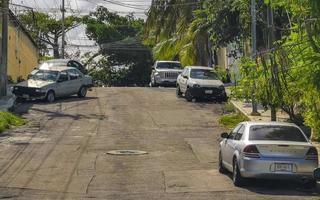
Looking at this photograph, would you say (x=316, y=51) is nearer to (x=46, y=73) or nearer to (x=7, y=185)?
(x=7, y=185)

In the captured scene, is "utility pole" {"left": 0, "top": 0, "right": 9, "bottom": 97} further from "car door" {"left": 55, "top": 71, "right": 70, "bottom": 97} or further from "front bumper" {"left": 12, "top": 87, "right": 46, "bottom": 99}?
"car door" {"left": 55, "top": 71, "right": 70, "bottom": 97}

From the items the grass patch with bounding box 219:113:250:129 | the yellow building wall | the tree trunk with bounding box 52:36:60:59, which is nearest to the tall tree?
the tree trunk with bounding box 52:36:60:59

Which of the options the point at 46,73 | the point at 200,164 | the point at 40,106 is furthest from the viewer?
the point at 46,73

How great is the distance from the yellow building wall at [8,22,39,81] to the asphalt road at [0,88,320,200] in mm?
20010

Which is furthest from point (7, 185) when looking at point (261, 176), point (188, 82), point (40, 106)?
point (188, 82)

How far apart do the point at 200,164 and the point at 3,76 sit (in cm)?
1915

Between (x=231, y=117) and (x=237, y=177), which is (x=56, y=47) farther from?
(x=237, y=177)

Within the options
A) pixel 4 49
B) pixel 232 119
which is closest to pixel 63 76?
pixel 4 49

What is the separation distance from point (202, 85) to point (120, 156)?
616 inches

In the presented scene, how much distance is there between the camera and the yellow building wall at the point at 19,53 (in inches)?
2176

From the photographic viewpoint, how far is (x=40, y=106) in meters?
34.4

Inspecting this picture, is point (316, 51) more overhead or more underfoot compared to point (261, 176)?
more overhead

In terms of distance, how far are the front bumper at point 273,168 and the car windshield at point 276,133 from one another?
69 cm

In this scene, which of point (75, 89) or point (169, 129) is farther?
point (75, 89)
